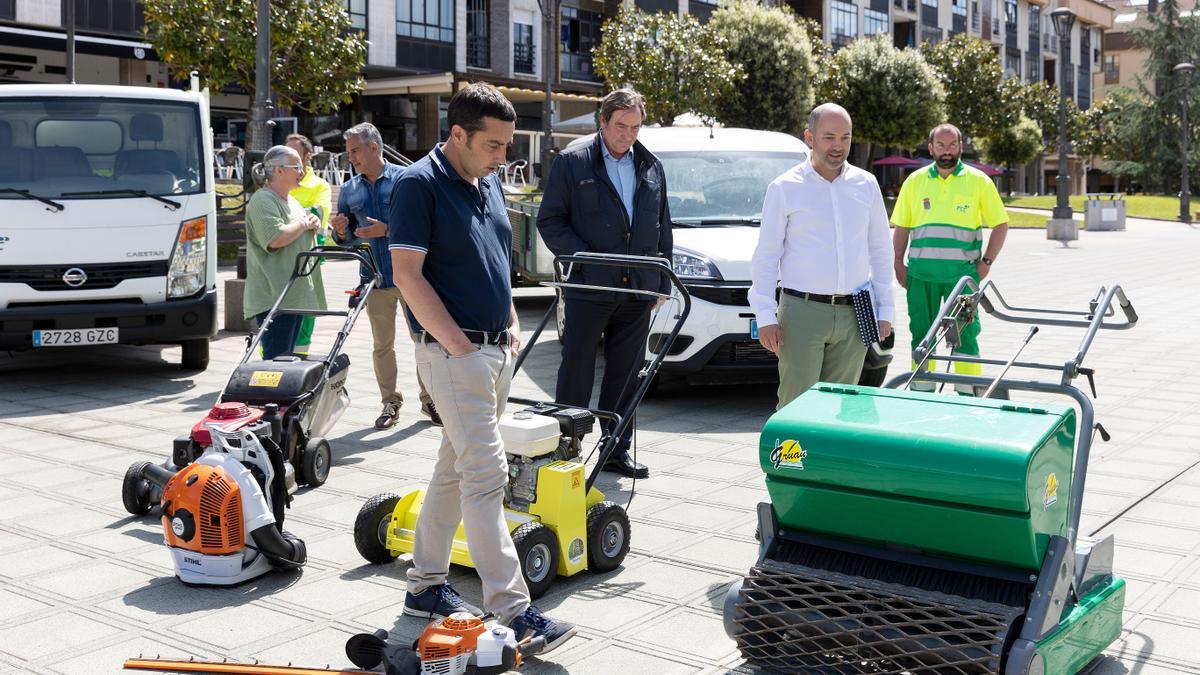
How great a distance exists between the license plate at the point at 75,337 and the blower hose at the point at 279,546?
16.6ft

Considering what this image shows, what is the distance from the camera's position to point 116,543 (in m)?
5.46

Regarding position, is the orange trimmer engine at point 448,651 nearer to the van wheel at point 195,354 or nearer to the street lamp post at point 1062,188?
the van wheel at point 195,354

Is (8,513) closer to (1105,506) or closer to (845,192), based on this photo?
(845,192)

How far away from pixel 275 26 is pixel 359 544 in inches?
676

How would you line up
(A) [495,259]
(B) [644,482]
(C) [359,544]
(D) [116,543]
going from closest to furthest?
(A) [495,259] < (C) [359,544] < (D) [116,543] < (B) [644,482]

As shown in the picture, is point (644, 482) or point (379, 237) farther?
point (379, 237)

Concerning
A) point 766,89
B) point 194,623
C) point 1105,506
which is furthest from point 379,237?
point 766,89

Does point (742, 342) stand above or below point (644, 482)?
above

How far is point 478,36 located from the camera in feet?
138

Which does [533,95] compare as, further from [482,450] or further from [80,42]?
[482,450]

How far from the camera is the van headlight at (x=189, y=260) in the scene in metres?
9.48

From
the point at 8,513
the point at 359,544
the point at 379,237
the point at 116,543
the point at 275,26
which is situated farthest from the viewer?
the point at 275,26

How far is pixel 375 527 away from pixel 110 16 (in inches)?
1167

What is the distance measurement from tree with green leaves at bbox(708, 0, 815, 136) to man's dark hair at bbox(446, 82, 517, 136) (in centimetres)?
3528
